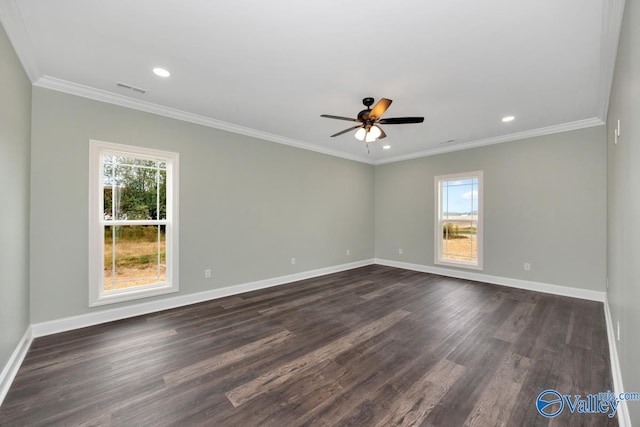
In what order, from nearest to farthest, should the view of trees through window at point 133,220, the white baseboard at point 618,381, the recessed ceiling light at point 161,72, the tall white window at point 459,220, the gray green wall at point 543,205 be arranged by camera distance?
1. the white baseboard at point 618,381
2. the recessed ceiling light at point 161,72
3. the view of trees through window at point 133,220
4. the gray green wall at point 543,205
5. the tall white window at point 459,220

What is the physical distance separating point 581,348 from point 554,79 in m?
2.66

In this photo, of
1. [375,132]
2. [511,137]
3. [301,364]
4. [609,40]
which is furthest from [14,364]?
[511,137]

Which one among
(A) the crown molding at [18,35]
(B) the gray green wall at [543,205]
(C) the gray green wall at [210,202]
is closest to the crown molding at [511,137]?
(B) the gray green wall at [543,205]

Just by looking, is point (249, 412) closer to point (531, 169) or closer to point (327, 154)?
point (327, 154)

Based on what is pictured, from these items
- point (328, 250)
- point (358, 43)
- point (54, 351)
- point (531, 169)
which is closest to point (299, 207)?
point (328, 250)

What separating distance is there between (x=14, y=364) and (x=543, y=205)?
6.64 meters

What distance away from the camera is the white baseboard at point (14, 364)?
189 cm

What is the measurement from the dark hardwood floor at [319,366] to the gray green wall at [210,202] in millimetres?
694

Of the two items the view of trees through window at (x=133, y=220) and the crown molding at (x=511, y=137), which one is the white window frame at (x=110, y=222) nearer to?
the view of trees through window at (x=133, y=220)

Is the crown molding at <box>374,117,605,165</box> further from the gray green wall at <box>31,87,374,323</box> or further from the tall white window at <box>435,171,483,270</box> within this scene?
the gray green wall at <box>31,87,374,323</box>

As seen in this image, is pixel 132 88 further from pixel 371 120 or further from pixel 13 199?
pixel 371 120

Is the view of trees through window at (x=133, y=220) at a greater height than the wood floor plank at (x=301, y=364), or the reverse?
the view of trees through window at (x=133, y=220)

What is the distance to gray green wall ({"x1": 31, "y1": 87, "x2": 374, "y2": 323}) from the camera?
9.21 ft

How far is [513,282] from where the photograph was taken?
4.62m
